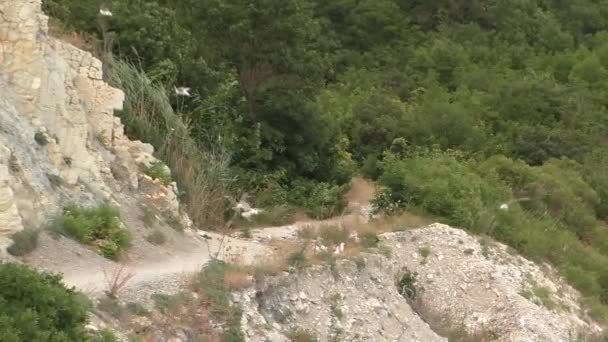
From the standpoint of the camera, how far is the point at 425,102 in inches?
1419

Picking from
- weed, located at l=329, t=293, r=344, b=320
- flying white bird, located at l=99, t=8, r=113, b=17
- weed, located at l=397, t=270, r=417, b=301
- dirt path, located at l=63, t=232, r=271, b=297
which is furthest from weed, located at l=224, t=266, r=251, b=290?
flying white bird, located at l=99, t=8, r=113, b=17

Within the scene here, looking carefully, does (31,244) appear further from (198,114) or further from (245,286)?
(198,114)

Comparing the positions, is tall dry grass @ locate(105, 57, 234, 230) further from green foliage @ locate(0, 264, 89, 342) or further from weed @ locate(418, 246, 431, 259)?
green foliage @ locate(0, 264, 89, 342)

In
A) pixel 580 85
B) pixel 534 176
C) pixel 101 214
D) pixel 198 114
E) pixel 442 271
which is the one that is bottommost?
pixel 580 85

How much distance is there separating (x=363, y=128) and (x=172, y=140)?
13.2 m

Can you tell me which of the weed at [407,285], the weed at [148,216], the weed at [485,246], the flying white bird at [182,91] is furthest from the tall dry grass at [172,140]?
the weed at [485,246]

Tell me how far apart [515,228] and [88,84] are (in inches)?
418

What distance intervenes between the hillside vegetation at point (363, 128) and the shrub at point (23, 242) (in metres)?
6.53

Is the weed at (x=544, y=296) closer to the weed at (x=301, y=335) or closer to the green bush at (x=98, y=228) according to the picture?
the weed at (x=301, y=335)

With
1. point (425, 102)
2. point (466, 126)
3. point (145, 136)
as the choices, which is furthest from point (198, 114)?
point (425, 102)

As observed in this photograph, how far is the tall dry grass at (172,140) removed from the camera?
17.9 m

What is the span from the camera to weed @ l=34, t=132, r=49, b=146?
44.7ft

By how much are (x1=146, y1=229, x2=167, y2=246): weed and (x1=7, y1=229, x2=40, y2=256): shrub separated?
9.73ft

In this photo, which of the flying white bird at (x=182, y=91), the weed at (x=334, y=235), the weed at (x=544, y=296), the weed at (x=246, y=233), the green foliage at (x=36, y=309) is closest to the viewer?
the green foliage at (x=36, y=309)
